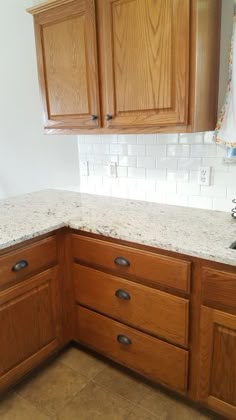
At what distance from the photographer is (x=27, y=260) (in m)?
1.60

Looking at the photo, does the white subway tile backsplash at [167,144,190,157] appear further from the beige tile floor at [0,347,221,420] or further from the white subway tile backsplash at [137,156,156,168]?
the beige tile floor at [0,347,221,420]

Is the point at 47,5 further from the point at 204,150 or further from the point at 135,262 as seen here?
the point at 135,262

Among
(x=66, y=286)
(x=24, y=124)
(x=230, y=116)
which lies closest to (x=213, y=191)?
(x=230, y=116)

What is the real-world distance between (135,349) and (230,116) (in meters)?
1.31

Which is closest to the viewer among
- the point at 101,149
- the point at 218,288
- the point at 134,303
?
the point at 218,288

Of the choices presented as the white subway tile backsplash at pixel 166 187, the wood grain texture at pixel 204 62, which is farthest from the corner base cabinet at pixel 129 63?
the white subway tile backsplash at pixel 166 187

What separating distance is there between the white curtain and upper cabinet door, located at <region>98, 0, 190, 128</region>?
274mm

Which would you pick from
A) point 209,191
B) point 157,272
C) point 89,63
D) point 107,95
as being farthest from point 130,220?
point 89,63

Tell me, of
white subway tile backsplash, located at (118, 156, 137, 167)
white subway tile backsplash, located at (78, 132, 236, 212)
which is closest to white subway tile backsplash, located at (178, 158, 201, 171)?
white subway tile backsplash, located at (78, 132, 236, 212)

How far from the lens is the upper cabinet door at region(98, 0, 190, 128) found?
4.66ft

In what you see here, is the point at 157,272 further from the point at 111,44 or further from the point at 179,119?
the point at 111,44

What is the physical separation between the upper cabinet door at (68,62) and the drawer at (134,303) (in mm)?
886

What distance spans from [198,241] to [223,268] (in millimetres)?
170

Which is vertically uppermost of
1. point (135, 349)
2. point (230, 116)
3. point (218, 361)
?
point (230, 116)
